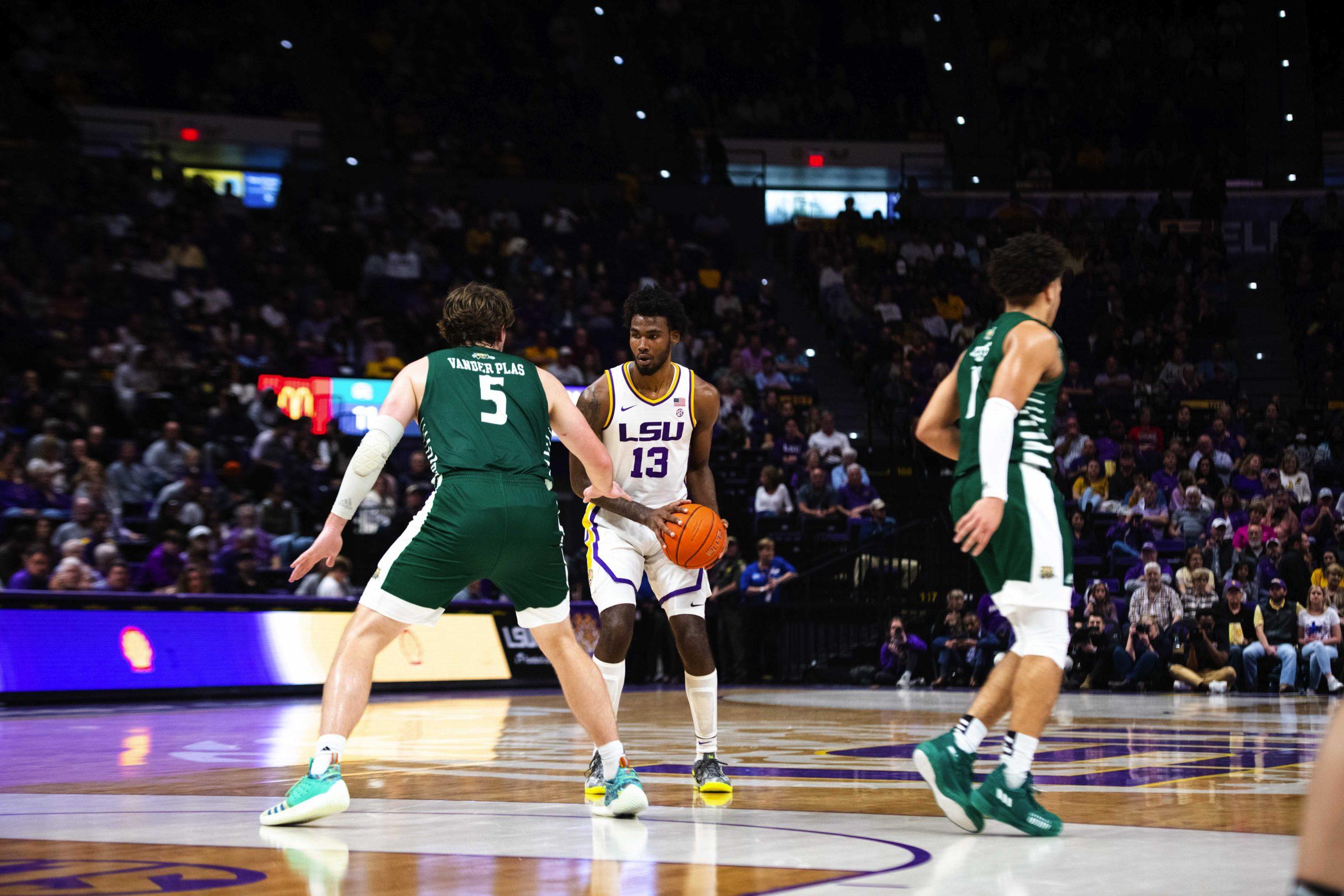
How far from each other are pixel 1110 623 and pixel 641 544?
10.6 meters

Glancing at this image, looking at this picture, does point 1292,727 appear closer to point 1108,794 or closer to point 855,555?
point 1108,794

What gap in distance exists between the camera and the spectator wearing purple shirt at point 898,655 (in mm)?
17062

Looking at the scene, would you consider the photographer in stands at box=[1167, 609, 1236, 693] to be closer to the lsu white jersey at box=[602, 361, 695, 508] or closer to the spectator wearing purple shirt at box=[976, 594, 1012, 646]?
the spectator wearing purple shirt at box=[976, 594, 1012, 646]

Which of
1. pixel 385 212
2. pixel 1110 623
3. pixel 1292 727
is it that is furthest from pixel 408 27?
pixel 1292 727

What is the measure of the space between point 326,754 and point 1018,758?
241 centimetres

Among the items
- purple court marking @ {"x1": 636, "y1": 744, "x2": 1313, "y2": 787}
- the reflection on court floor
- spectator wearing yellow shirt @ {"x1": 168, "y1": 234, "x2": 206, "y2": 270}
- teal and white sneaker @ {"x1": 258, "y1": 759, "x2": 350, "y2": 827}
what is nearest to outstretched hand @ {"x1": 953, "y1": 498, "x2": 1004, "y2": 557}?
the reflection on court floor

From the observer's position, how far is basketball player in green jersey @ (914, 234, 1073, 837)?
496cm

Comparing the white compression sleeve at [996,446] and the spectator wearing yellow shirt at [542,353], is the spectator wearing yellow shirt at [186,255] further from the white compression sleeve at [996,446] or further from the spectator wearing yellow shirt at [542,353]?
the white compression sleeve at [996,446]

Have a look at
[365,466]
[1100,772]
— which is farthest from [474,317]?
[1100,772]

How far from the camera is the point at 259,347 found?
2006 cm

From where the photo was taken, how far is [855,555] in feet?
59.1

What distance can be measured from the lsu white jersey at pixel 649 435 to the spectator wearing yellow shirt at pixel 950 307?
1832cm

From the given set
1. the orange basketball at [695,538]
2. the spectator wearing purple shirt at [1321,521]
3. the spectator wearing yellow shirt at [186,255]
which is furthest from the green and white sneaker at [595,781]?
the spectator wearing yellow shirt at [186,255]

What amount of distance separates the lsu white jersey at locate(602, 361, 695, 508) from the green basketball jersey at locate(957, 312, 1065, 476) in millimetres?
1841
